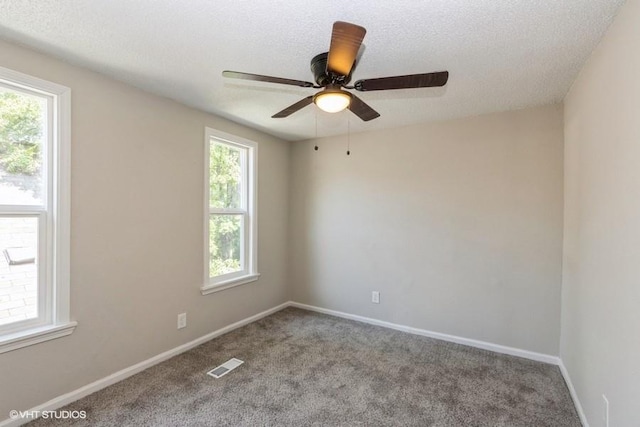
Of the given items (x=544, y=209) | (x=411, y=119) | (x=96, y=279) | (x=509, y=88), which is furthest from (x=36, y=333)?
(x=544, y=209)

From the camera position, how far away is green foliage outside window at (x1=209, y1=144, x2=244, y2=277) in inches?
→ 128

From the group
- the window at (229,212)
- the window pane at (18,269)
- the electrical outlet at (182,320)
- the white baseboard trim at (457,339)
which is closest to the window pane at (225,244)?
the window at (229,212)

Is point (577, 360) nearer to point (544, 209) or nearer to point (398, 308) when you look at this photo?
point (544, 209)

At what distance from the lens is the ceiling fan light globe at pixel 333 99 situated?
65.2 inches

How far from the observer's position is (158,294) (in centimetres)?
263

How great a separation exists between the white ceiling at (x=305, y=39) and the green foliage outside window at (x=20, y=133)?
36 centimetres

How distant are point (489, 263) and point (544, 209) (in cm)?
67

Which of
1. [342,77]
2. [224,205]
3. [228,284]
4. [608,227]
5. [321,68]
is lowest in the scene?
[228,284]

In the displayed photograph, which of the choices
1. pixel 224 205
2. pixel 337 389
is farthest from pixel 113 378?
pixel 224 205

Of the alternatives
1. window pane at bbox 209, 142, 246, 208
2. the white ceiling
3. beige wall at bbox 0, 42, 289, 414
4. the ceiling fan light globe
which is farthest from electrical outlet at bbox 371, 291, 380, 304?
the ceiling fan light globe

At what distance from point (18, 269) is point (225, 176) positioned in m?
1.87

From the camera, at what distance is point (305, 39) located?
1758 mm

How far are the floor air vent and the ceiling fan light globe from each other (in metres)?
2.18

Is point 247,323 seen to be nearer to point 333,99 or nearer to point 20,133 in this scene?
point 20,133
